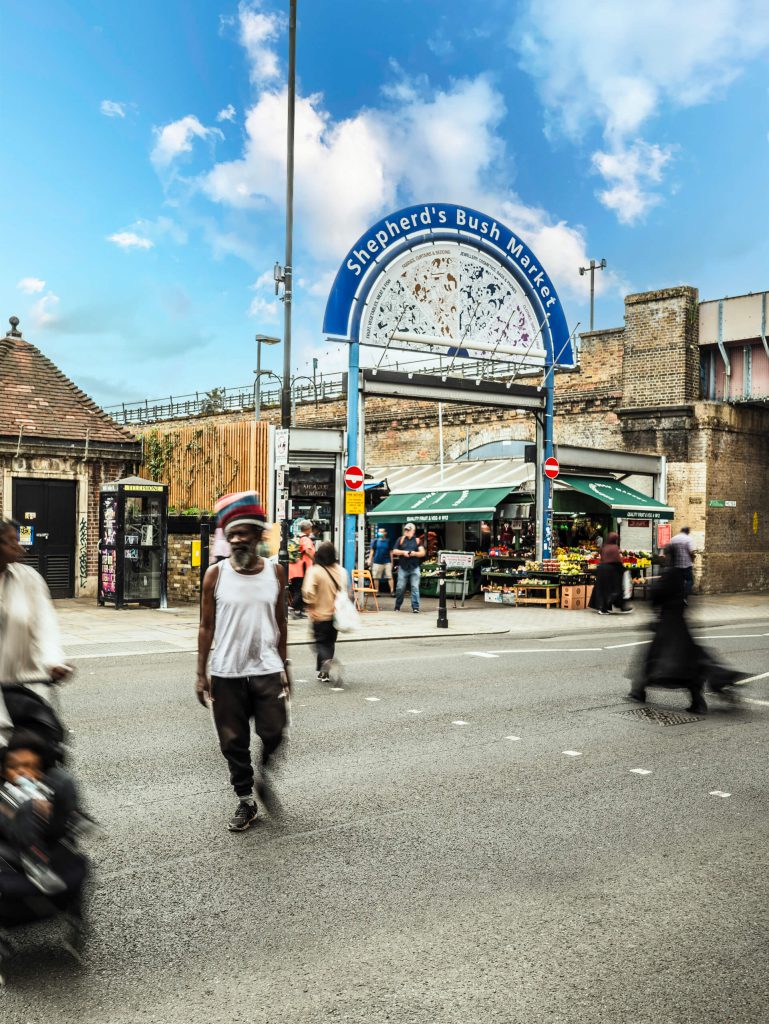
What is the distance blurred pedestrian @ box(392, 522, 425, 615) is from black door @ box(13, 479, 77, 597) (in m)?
7.18

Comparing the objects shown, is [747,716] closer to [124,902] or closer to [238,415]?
[124,902]

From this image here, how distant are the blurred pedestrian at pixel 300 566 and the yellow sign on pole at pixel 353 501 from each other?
1536mm

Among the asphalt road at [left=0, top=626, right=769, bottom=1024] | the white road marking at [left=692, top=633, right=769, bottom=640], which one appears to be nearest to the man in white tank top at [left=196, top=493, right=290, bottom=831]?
the asphalt road at [left=0, top=626, right=769, bottom=1024]

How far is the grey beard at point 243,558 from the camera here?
18.8 ft

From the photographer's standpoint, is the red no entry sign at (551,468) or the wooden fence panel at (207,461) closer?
the wooden fence panel at (207,461)

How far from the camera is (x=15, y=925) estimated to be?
389 cm

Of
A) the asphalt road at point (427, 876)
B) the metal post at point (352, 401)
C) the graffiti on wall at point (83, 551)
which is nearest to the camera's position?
the asphalt road at point (427, 876)

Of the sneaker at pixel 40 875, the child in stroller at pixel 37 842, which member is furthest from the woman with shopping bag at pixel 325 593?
the sneaker at pixel 40 875

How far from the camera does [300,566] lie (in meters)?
17.1

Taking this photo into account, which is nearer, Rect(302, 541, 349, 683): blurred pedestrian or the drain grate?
the drain grate

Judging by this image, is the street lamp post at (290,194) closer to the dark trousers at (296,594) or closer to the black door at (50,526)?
the dark trousers at (296,594)

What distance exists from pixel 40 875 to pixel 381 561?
21.3 meters

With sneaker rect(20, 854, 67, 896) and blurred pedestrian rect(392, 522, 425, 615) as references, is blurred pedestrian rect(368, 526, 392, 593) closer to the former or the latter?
blurred pedestrian rect(392, 522, 425, 615)

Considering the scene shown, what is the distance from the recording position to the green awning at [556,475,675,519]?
2394 centimetres
